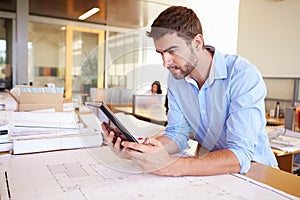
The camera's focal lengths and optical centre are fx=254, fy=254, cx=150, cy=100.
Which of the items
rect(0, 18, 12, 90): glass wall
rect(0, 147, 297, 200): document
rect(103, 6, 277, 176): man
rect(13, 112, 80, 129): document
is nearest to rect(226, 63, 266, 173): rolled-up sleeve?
rect(103, 6, 277, 176): man

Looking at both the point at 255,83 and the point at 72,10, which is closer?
the point at 255,83

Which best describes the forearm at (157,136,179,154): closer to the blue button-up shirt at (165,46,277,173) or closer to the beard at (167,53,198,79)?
the blue button-up shirt at (165,46,277,173)

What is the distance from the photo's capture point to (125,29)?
2502 millimetres

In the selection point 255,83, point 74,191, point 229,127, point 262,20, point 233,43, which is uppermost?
point 262,20

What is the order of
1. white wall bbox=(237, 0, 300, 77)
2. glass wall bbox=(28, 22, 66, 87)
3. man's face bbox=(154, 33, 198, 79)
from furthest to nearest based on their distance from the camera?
glass wall bbox=(28, 22, 66, 87) < white wall bbox=(237, 0, 300, 77) < man's face bbox=(154, 33, 198, 79)

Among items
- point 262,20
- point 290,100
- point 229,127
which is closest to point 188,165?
point 229,127

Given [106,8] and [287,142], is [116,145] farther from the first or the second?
[106,8]

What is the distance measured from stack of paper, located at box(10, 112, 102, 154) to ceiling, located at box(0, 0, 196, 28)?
3.20 meters

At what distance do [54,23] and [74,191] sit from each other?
533 centimetres

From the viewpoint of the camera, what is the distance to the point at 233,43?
4727mm

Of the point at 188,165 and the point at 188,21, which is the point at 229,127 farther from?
the point at 188,21

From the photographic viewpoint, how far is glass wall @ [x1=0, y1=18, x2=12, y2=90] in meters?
4.62

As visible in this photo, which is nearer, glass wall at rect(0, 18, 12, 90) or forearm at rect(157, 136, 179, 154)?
forearm at rect(157, 136, 179, 154)

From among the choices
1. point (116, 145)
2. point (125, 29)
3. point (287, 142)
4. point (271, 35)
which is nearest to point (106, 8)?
point (125, 29)
